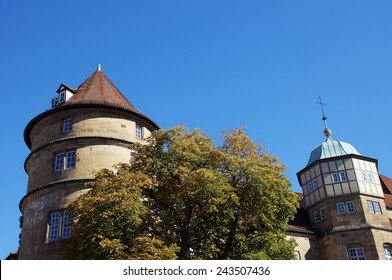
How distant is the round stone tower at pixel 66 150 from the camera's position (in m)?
23.3

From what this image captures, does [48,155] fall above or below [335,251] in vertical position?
above

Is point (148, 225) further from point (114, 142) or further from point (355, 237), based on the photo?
point (355, 237)

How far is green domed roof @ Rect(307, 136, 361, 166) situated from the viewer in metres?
34.0

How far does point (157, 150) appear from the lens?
768 inches

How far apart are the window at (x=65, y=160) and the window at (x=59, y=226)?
2.46m

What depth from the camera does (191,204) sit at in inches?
708

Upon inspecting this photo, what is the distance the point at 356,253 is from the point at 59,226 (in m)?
18.3

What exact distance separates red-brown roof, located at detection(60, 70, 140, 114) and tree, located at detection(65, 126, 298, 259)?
23.7ft

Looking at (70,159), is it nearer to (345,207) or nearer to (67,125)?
(67,125)

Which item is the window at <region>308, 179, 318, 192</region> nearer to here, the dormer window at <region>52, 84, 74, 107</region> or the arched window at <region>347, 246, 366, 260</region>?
the arched window at <region>347, 246, 366, 260</region>

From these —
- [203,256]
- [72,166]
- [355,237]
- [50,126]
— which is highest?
[50,126]

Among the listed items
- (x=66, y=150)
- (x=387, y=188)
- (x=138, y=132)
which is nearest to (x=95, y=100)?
(x=138, y=132)
